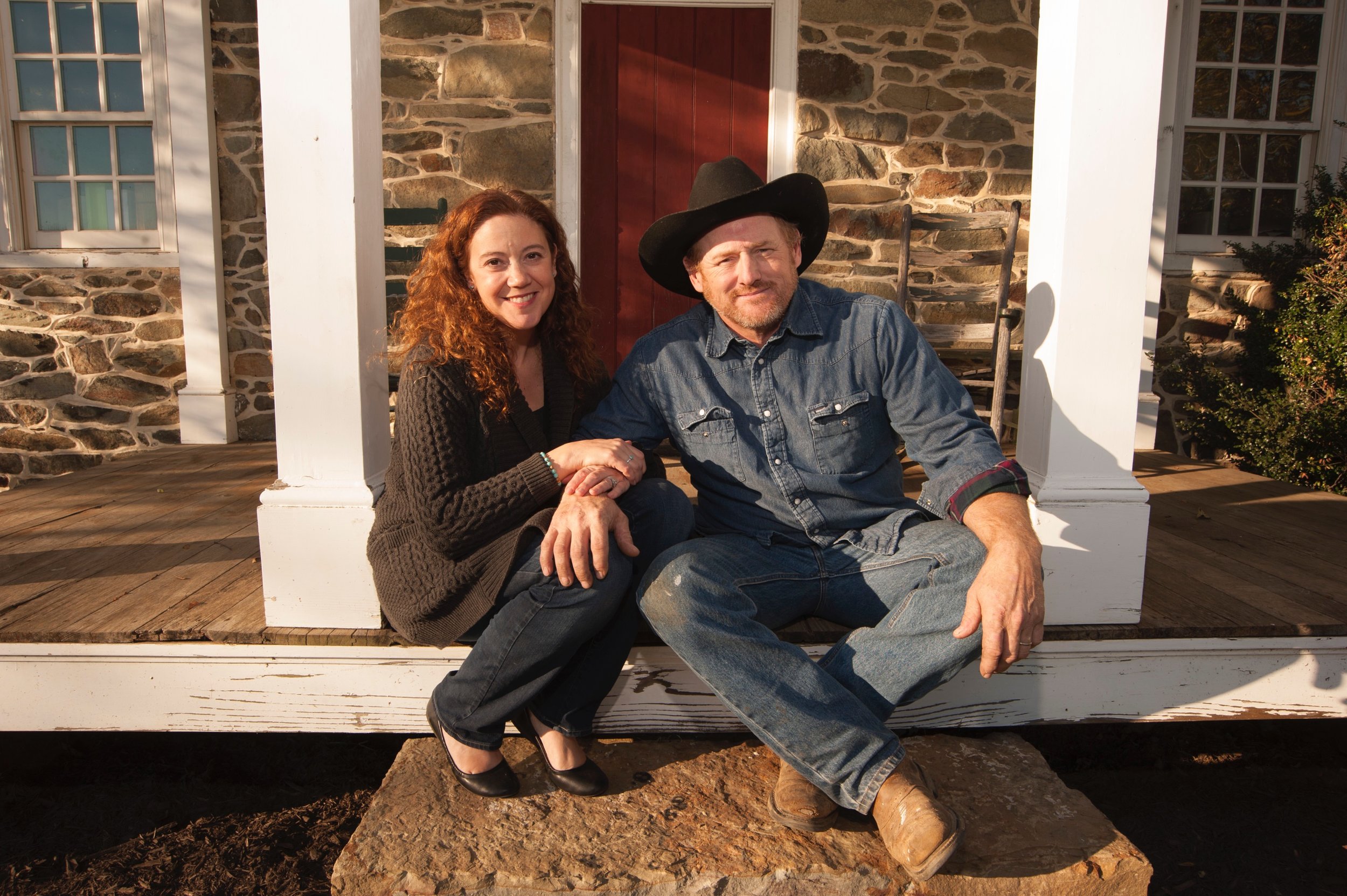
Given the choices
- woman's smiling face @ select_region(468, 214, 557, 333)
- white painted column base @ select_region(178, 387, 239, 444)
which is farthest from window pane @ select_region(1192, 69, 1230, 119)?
white painted column base @ select_region(178, 387, 239, 444)

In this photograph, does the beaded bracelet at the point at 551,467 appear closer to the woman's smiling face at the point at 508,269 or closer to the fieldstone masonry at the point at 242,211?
the woman's smiling face at the point at 508,269

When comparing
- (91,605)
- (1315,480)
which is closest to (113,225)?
(91,605)

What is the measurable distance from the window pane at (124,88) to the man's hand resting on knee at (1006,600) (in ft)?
15.3

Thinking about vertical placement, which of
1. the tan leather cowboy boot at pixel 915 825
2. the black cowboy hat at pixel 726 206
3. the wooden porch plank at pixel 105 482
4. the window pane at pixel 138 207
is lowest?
the tan leather cowboy boot at pixel 915 825

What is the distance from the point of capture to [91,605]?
209 cm

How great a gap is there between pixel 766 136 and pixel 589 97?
2.97ft

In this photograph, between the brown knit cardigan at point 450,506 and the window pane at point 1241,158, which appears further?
the window pane at point 1241,158

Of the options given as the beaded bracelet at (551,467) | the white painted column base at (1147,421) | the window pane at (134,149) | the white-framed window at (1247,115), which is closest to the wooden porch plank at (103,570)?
the beaded bracelet at (551,467)

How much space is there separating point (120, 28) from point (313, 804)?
412cm

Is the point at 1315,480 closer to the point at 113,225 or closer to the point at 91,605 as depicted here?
the point at 91,605

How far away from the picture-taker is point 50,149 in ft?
14.5

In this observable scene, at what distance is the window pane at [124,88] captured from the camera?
4344mm

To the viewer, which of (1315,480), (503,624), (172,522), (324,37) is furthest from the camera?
(1315,480)

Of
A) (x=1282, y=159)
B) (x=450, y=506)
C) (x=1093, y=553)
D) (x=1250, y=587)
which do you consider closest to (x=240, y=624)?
(x=450, y=506)
